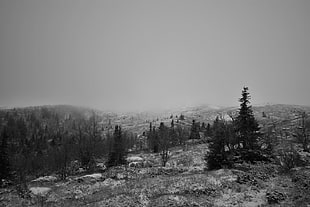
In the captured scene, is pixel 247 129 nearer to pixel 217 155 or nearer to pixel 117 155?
pixel 217 155

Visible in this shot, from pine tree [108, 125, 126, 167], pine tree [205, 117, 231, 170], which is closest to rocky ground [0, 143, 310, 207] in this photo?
pine tree [205, 117, 231, 170]

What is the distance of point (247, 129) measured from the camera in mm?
33750

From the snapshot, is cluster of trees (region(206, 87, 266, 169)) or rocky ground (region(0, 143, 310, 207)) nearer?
rocky ground (region(0, 143, 310, 207))

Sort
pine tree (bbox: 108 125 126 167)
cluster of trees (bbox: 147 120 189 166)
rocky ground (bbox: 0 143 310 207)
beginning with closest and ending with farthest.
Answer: rocky ground (bbox: 0 143 310 207) < cluster of trees (bbox: 147 120 189 166) < pine tree (bbox: 108 125 126 167)

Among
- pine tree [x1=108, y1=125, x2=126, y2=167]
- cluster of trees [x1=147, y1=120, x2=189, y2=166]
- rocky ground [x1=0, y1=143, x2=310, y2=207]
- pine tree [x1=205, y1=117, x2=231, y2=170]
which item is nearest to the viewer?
rocky ground [x1=0, y1=143, x2=310, y2=207]

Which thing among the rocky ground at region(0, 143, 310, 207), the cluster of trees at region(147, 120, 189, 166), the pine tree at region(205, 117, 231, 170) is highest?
the pine tree at region(205, 117, 231, 170)

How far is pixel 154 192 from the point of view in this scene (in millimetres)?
21828

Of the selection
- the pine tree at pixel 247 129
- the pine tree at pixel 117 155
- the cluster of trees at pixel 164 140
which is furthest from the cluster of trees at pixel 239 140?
the pine tree at pixel 117 155

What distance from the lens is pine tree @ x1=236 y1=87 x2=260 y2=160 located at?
3269cm

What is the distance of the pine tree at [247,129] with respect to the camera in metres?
32.7

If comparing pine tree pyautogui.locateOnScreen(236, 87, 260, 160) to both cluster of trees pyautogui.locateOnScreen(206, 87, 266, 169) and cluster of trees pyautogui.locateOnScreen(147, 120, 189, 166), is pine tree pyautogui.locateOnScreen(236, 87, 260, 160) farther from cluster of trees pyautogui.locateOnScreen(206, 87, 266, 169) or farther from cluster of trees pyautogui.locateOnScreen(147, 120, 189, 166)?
cluster of trees pyautogui.locateOnScreen(147, 120, 189, 166)

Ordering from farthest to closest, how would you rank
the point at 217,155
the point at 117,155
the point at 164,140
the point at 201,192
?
the point at 117,155 → the point at 164,140 → the point at 217,155 → the point at 201,192

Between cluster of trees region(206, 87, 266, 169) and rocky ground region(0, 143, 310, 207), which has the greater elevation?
cluster of trees region(206, 87, 266, 169)

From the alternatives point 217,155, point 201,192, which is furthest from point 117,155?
point 201,192
